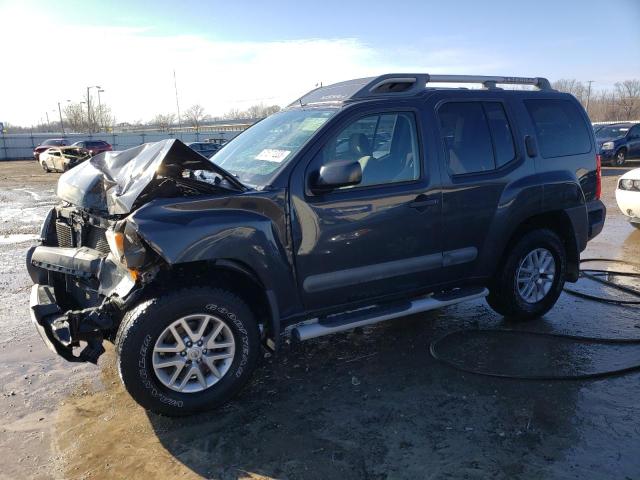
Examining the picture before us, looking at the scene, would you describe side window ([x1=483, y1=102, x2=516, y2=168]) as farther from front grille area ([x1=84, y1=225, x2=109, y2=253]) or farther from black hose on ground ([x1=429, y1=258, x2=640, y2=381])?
front grille area ([x1=84, y1=225, x2=109, y2=253])

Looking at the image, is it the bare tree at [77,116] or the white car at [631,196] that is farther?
the bare tree at [77,116]

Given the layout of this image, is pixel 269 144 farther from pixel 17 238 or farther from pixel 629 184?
pixel 17 238

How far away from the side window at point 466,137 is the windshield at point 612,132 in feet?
60.9

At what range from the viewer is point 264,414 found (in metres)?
3.42

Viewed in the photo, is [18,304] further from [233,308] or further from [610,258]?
[610,258]

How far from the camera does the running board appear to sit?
3.62m

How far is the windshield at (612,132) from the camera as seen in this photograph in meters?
20.0


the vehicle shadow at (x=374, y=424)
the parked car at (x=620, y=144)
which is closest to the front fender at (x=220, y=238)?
the vehicle shadow at (x=374, y=424)

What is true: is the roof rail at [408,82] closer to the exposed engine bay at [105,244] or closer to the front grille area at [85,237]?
the exposed engine bay at [105,244]

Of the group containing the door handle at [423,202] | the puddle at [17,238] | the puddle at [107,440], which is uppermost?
the door handle at [423,202]

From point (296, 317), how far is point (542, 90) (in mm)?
3388

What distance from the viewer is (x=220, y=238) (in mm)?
3264

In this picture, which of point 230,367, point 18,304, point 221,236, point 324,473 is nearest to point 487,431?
point 324,473

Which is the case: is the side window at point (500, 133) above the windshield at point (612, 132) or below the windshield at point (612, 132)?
above
